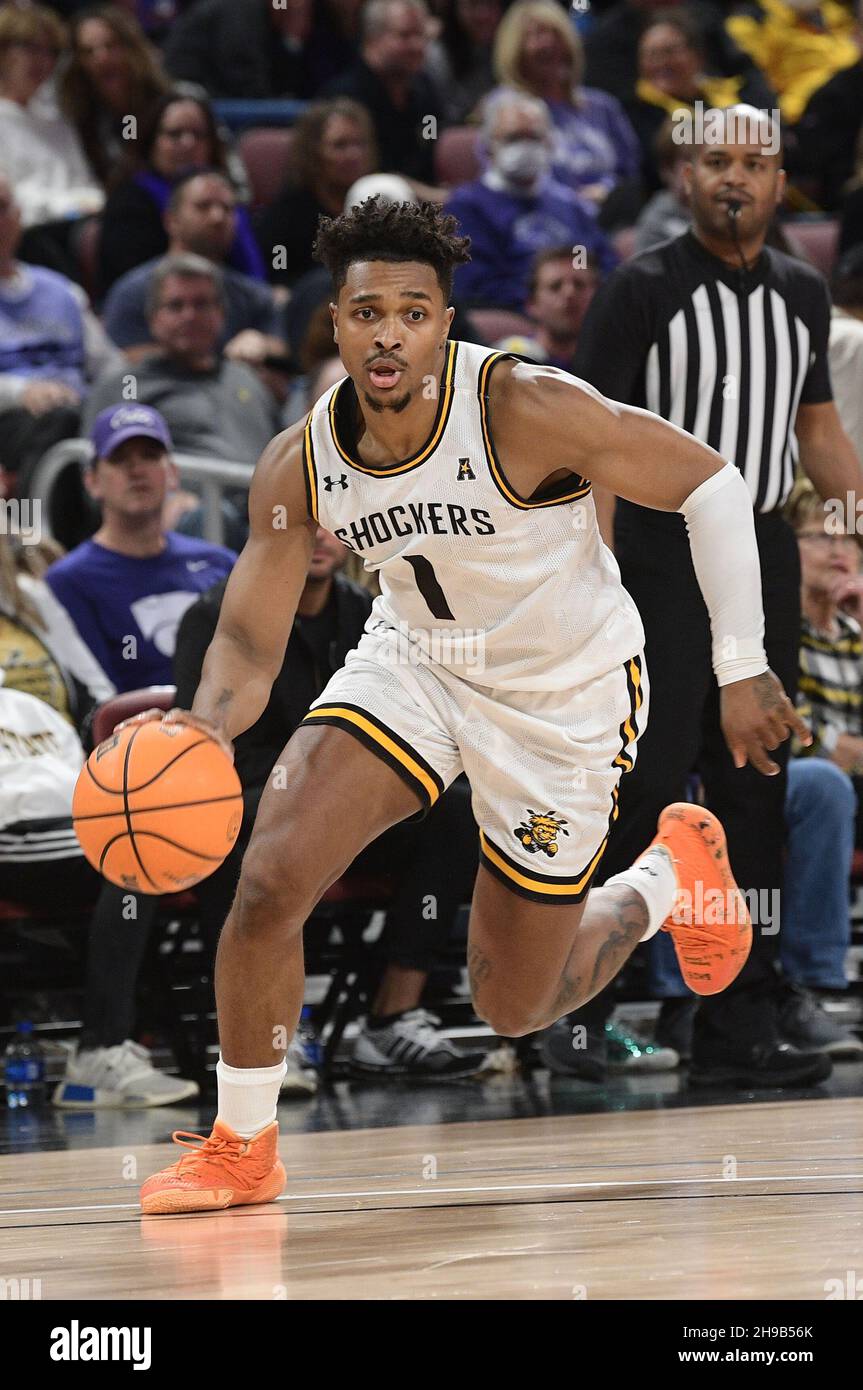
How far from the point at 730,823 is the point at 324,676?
1.34 m

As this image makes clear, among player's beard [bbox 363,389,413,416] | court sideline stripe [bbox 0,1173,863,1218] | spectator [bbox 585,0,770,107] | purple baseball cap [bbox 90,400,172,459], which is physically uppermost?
spectator [bbox 585,0,770,107]

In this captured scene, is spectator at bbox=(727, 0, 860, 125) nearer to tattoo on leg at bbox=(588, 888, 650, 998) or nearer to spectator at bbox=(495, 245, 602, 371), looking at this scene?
spectator at bbox=(495, 245, 602, 371)

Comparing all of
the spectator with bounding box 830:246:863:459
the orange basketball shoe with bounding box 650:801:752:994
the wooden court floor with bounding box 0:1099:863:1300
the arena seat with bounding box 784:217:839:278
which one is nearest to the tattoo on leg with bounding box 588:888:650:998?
the orange basketball shoe with bounding box 650:801:752:994

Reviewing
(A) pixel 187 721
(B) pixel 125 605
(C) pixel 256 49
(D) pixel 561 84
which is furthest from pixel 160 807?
(C) pixel 256 49

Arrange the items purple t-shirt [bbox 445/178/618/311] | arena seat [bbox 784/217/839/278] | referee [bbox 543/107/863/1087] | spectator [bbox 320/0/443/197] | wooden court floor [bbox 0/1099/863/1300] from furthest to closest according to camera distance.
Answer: spectator [bbox 320/0/443/197] → arena seat [bbox 784/217/839/278] → purple t-shirt [bbox 445/178/618/311] → referee [bbox 543/107/863/1087] → wooden court floor [bbox 0/1099/863/1300]

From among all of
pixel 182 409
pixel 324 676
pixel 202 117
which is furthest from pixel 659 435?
pixel 202 117

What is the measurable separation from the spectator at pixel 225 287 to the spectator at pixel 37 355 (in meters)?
0.14

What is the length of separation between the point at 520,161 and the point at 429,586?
575 centimetres

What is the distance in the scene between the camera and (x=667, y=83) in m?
10.4

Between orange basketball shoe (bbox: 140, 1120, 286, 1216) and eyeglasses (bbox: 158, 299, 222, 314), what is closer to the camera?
orange basketball shoe (bbox: 140, 1120, 286, 1216)

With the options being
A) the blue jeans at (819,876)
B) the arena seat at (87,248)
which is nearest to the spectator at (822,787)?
the blue jeans at (819,876)

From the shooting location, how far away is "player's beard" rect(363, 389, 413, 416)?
3779 mm

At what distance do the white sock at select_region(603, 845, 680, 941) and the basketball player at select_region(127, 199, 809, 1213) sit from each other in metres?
0.47

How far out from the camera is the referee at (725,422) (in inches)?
209
